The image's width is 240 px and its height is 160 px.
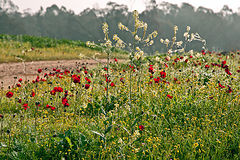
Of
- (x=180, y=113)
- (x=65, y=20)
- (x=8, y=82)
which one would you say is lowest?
(x=8, y=82)

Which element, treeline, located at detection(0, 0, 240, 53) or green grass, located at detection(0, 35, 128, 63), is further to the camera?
treeline, located at detection(0, 0, 240, 53)

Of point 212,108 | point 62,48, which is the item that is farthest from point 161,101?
point 62,48

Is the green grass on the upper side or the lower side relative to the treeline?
lower

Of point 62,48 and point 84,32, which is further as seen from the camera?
point 84,32

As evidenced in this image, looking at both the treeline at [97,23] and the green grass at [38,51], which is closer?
the green grass at [38,51]

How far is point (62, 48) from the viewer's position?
15.6 m

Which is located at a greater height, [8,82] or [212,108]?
[212,108]

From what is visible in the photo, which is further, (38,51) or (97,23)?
(97,23)

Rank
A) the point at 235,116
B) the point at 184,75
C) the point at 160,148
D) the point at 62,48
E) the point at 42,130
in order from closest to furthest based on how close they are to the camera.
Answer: the point at 160,148
the point at 42,130
the point at 235,116
the point at 184,75
the point at 62,48

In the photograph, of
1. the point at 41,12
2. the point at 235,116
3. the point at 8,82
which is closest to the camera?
the point at 235,116

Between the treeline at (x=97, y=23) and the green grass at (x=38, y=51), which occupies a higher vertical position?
the treeline at (x=97, y=23)

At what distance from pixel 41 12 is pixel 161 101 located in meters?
73.8

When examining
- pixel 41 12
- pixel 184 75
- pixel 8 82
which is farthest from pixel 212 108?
pixel 41 12

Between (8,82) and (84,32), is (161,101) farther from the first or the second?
(84,32)
